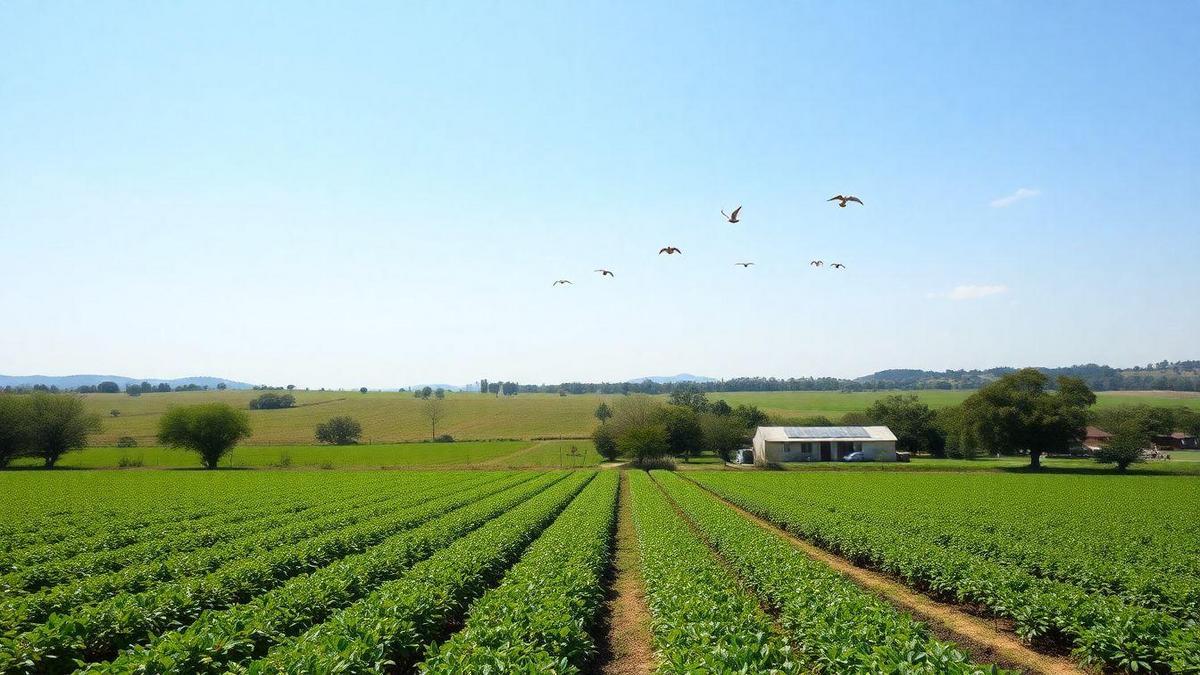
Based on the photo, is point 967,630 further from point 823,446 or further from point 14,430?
point 14,430

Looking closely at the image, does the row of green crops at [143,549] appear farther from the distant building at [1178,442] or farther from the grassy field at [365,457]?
the distant building at [1178,442]

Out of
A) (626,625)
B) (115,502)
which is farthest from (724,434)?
(626,625)

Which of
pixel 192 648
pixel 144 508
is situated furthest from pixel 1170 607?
pixel 144 508

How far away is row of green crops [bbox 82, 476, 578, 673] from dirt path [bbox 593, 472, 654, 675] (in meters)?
6.03

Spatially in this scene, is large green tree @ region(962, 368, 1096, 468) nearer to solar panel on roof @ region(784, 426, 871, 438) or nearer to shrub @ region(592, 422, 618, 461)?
solar panel on roof @ region(784, 426, 871, 438)

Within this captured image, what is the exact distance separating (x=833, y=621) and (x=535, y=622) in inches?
216

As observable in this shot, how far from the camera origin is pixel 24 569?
16844 millimetres

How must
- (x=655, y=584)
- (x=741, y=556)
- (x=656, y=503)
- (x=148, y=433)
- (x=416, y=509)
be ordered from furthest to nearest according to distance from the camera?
(x=148, y=433)
(x=656, y=503)
(x=416, y=509)
(x=741, y=556)
(x=655, y=584)

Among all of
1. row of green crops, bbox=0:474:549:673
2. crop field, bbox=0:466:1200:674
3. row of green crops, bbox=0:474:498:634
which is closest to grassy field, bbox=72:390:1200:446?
row of green crops, bbox=0:474:498:634

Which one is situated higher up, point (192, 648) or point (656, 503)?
point (192, 648)

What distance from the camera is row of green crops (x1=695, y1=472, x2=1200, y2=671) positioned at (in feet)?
38.9

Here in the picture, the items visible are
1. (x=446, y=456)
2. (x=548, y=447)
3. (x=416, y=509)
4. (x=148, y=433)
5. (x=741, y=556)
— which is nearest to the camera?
(x=741, y=556)

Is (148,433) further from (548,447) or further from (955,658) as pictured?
(955,658)

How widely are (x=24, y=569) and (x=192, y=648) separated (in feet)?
41.2
